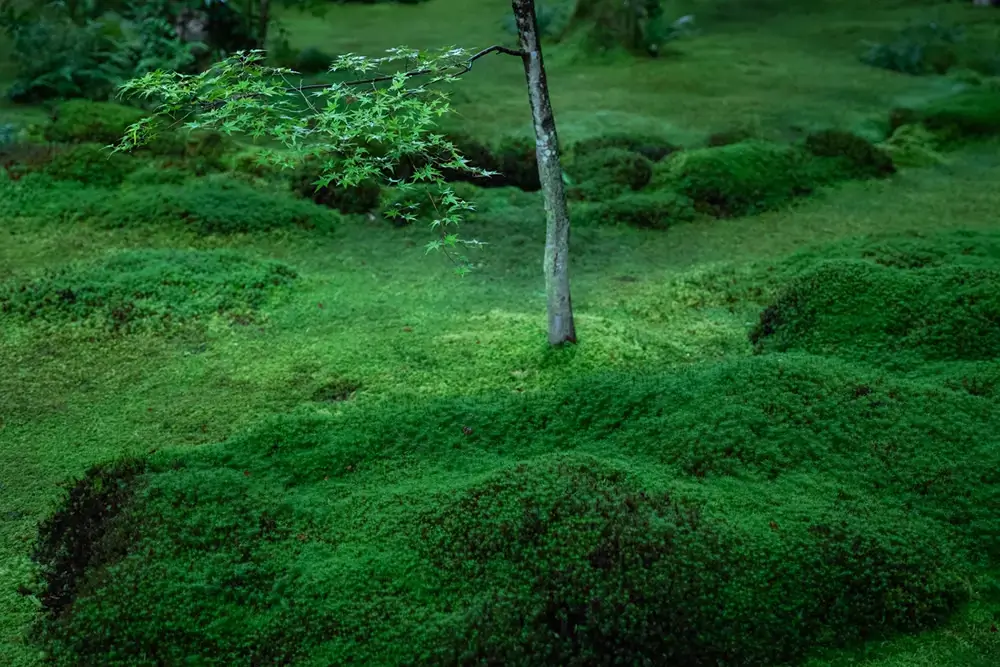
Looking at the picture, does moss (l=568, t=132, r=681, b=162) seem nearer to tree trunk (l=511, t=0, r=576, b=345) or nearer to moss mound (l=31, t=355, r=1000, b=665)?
tree trunk (l=511, t=0, r=576, b=345)

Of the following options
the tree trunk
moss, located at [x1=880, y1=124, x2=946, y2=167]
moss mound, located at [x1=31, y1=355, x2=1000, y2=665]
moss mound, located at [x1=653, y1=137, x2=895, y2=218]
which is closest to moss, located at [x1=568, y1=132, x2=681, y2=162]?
moss mound, located at [x1=653, y1=137, x2=895, y2=218]

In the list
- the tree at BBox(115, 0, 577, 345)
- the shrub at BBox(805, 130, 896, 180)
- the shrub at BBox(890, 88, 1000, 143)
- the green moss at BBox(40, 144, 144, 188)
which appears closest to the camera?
the tree at BBox(115, 0, 577, 345)

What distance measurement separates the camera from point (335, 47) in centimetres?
1510

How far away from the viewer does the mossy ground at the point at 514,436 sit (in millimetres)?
4125

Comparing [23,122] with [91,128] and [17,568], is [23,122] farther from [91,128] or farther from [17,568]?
[17,568]

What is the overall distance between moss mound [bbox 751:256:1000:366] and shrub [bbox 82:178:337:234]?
4202 mm

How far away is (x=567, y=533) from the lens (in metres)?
4.33

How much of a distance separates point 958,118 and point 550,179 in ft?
24.1

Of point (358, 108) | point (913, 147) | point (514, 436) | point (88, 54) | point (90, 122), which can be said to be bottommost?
point (514, 436)

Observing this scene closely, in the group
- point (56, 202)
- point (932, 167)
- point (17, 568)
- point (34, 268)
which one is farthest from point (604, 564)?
point (932, 167)

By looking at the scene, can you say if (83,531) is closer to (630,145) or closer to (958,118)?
(630,145)

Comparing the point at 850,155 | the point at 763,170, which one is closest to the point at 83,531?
the point at 763,170

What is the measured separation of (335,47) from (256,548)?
11956mm

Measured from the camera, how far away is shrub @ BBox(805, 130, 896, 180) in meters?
9.93
